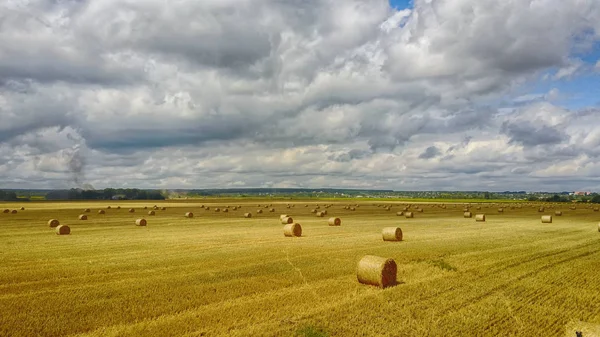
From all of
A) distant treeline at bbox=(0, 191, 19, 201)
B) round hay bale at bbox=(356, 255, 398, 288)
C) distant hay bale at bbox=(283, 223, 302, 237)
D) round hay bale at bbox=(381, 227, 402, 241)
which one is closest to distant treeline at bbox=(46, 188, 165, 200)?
distant treeline at bbox=(0, 191, 19, 201)

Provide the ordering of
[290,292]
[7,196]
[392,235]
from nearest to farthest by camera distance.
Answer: [290,292], [392,235], [7,196]

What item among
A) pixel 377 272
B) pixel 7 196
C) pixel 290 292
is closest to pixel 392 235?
pixel 377 272

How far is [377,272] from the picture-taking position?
13406 millimetres

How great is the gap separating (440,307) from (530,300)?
2.80 m

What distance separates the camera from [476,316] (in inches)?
419

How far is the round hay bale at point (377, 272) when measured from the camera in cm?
1339

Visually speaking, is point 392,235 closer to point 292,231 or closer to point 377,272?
point 292,231

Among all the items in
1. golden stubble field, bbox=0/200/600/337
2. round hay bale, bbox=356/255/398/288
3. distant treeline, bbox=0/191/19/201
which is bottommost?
golden stubble field, bbox=0/200/600/337

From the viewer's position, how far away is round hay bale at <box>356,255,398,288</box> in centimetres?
1339

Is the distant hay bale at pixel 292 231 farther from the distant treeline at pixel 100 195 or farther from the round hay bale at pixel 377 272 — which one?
the distant treeline at pixel 100 195

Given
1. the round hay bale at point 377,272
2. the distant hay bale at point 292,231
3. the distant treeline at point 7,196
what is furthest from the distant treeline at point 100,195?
the round hay bale at point 377,272

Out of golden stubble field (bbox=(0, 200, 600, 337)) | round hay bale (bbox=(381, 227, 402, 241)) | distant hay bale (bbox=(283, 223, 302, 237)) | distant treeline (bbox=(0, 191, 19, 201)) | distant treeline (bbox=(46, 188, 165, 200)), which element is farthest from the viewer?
distant treeline (bbox=(46, 188, 165, 200))

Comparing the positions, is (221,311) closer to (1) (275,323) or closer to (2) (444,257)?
(1) (275,323)

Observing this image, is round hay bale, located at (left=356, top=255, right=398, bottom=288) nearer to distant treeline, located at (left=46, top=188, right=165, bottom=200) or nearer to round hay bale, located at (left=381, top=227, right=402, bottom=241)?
round hay bale, located at (left=381, top=227, right=402, bottom=241)
